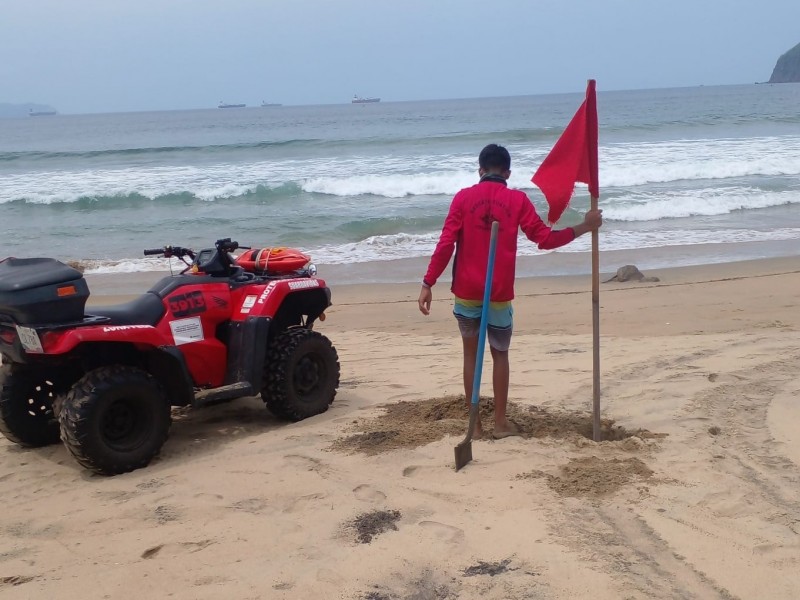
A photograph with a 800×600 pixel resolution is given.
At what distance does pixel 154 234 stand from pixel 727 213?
12.5 m

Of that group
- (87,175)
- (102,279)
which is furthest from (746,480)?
(87,175)

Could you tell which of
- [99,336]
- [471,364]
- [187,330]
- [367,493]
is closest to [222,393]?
[187,330]

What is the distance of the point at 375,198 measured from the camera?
22.5m

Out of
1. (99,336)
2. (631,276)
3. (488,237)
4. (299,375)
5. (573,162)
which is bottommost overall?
(631,276)

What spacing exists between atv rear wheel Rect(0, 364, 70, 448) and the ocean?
7.43m

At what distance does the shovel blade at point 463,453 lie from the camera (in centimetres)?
425

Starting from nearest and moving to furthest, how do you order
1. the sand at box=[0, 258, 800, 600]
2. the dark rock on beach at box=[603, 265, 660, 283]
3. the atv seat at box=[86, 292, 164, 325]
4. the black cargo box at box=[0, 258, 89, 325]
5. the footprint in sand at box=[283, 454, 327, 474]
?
1. the sand at box=[0, 258, 800, 600]
2. the black cargo box at box=[0, 258, 89, 325]
3. the footprint in sand at box=[283, 454, 327, 474]
4. the atv seat at box=[86, 292, 164, 325]
5. the dark rock on beach at box=[603, 265, 660, 283]

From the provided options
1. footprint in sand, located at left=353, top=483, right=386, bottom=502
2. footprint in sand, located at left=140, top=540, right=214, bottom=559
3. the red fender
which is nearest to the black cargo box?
the red fender

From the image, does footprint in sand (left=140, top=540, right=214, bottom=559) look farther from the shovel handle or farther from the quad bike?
the shovel handle

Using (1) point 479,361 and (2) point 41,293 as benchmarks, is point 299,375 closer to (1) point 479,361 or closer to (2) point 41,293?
(1) point 479,361

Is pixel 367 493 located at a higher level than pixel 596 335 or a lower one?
lower

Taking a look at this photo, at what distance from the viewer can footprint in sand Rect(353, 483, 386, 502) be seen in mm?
3963

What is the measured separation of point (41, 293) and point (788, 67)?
17369 centimetres

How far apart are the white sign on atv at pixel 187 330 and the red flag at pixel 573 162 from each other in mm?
2200
